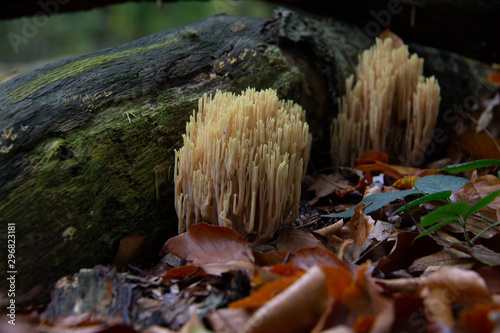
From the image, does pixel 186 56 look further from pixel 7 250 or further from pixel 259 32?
pixel 7 250

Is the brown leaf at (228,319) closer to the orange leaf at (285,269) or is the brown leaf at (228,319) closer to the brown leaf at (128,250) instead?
the orange leaf at (285,269)

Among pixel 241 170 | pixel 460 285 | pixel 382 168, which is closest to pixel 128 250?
pixel 241 170

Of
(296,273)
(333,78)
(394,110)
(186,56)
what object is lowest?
(296,273)

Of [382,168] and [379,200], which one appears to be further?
[382,168]

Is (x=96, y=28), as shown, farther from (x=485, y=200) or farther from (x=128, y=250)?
(x=485, y=200)

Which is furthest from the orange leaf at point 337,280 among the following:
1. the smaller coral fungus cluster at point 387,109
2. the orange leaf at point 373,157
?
the smaller coral fungus cluster at point 387,109

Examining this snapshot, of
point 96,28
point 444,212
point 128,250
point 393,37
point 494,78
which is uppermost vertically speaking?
point 96,28

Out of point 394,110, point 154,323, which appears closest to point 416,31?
point 394,110
